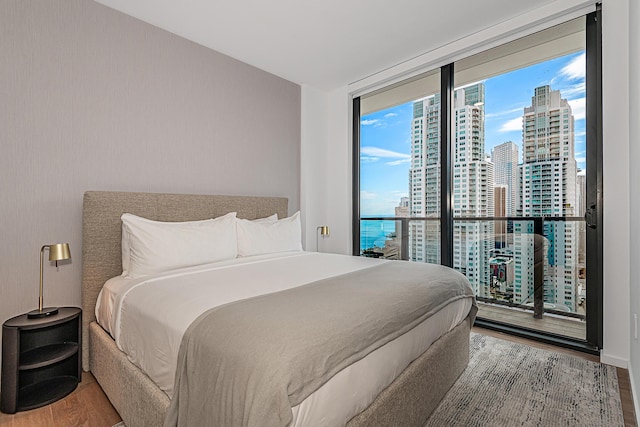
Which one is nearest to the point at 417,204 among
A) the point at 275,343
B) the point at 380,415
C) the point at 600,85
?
the point at 600,85

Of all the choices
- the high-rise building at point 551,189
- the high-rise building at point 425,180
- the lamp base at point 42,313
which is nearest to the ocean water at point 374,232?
the high-rise building at point 425,180

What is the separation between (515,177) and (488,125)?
58cm

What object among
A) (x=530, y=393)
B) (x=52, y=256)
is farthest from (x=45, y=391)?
→ (x=530, y=393)

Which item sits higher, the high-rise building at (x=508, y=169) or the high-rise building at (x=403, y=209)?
the high-rise building at (x=508, y=169)

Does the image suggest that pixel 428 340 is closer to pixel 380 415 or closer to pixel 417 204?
pixel 380 415

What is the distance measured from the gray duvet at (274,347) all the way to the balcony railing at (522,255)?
191 cm

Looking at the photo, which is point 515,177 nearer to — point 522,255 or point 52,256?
point 522,255

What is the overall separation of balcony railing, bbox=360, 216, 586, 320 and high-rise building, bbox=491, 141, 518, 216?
0.52ft

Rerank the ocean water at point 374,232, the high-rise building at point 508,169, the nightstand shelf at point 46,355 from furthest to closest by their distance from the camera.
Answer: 1. the ocean water at point 374,232
2. the high-rise building at point 508,169
3. the nightstand shelf at point 46,355

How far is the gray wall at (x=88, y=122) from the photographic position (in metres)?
2.05

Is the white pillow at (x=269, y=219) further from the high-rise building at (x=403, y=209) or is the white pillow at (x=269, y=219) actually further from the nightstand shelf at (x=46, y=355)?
the nightstand shelf at (x=46, y=355)

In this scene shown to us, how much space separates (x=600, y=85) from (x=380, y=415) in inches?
110

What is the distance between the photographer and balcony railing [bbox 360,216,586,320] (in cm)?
264

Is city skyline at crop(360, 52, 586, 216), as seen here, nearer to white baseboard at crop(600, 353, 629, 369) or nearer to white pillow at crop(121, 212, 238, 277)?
white baseboard at crop(600, 353, 629, 369)
